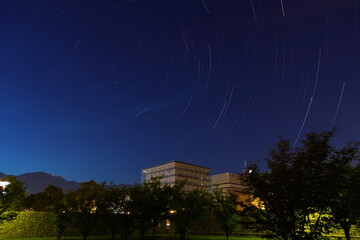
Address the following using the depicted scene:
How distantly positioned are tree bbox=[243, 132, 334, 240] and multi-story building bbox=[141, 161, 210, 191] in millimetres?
131430

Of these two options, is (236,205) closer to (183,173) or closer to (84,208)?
(84,208)

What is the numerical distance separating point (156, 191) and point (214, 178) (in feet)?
A: 453

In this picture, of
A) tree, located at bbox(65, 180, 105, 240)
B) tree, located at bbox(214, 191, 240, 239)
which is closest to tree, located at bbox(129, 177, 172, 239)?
tree, located at bbox(65, 180, 105, 240)

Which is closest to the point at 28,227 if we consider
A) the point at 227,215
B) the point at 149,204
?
the point at 149,204

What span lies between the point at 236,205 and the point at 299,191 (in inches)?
137

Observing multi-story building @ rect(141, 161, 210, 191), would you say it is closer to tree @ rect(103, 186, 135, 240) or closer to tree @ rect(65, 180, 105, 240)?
tree @ rect(103, 186, 135, 240)

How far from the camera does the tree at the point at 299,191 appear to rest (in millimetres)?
8617

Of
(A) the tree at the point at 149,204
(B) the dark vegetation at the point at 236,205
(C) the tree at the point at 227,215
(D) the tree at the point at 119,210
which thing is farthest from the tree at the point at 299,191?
(C) the tree at the point at 227,215

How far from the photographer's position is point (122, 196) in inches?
1221

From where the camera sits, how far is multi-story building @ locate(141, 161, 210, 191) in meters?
142

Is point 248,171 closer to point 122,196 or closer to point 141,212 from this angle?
point 141,212

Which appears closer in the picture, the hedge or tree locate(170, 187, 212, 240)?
tree locate(170, 187, 212, 240)

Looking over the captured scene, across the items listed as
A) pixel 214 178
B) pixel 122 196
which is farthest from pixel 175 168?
pixel 122 196

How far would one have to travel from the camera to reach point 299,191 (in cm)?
876
